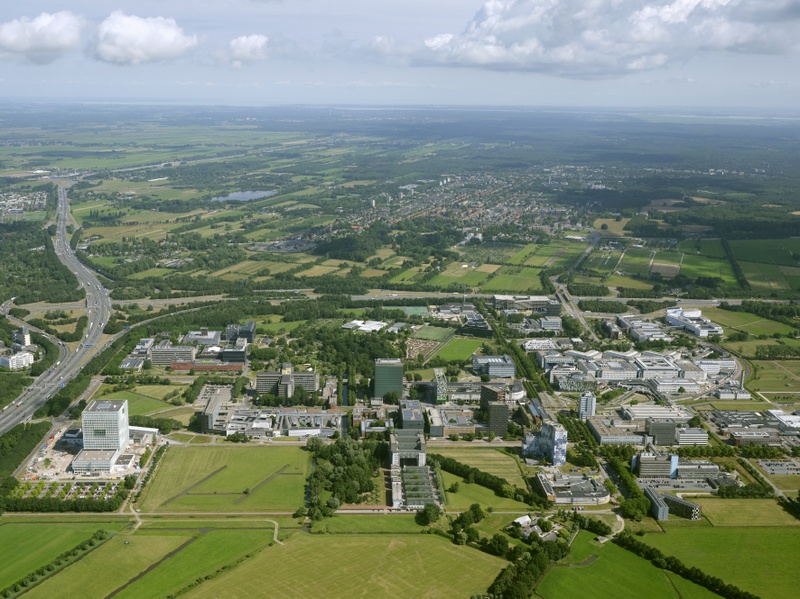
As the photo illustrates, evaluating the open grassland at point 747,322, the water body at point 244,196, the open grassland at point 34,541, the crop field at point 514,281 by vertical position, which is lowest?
the open grassland at point 34,541

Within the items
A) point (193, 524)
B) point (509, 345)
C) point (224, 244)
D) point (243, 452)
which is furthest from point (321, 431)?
point (224, 244)

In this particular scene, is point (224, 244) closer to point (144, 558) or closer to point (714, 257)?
point (714, 257)

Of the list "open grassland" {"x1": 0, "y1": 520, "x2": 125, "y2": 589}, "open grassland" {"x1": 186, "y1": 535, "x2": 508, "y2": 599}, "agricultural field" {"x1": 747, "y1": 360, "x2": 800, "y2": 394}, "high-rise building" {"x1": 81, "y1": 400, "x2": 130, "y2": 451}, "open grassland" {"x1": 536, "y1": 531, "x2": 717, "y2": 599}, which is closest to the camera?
"open grassland" {"x1": 186, "y1": 535, "x2": 508, "y2": 599}

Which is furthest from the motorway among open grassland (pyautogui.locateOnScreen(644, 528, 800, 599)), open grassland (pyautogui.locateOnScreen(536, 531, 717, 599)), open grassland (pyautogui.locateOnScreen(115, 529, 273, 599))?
open grassland (pyautogui.locateOnScreen(644, 528, 800, 599))

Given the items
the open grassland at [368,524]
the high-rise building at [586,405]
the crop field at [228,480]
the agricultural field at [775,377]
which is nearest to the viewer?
the open grassland at [368,524]

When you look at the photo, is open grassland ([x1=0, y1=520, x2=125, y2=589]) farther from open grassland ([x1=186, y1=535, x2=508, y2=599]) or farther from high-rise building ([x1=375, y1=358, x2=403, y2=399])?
high-rise building ([x1=375, y1=358, x2=403, y2=399])

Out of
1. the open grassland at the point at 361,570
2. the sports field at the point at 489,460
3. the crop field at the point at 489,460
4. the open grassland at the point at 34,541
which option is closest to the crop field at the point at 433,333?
the sports field at the point at 489,460

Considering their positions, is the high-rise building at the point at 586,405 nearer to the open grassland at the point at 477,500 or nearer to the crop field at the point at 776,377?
the open grassland at the point at 477,500
